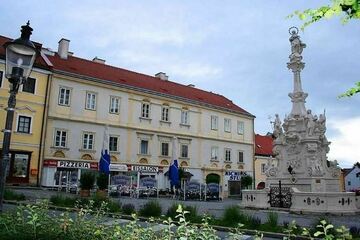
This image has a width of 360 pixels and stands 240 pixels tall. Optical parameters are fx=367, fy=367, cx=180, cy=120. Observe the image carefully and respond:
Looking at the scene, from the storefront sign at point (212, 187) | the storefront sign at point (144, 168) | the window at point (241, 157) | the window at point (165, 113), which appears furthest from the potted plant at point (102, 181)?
the window at point (241, 157)

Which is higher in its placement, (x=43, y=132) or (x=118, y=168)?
(x=43, y=132)

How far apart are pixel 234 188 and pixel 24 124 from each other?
2651cm

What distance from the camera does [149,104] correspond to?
39406 millimetres

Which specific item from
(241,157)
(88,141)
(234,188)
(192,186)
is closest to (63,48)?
(88,141)

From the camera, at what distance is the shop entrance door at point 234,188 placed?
150 feet

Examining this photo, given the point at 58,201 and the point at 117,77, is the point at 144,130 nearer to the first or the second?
the point at 117,77

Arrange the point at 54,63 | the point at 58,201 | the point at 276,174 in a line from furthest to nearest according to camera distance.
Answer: the point at 54,63
the point at 276,174
the point at 58,201

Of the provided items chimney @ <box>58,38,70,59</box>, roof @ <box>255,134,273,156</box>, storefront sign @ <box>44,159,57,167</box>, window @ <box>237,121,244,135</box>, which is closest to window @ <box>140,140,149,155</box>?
storefront sign @ <box>44,159,57,167</box>

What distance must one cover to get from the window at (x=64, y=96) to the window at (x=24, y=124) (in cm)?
326

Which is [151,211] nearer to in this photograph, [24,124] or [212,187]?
[212,187]

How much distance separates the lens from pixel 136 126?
124 ft

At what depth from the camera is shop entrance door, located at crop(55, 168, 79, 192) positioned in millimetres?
28891

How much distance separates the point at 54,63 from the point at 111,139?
895 cm

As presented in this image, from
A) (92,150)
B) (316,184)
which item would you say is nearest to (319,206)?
(316,184)
